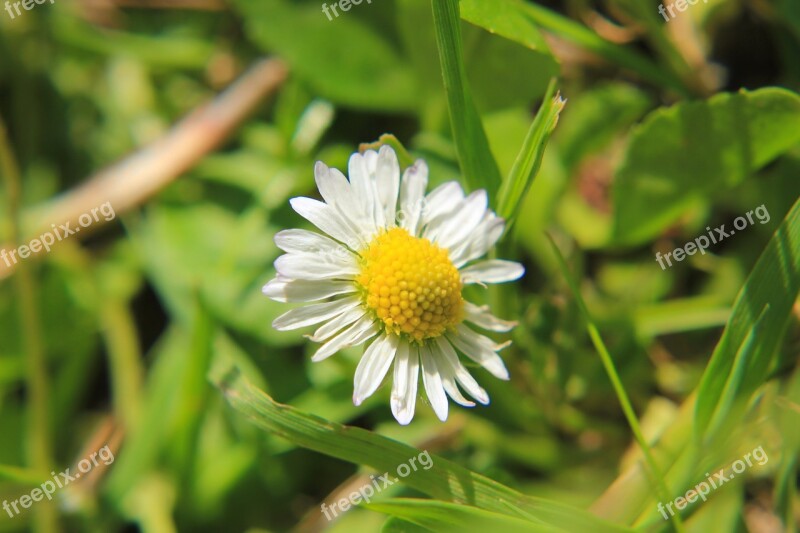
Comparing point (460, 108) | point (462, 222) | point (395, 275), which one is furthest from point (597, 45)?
point (395, 275)

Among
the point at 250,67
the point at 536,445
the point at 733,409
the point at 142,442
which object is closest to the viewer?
the point at 733,409

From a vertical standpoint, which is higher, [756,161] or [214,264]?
[214,264]

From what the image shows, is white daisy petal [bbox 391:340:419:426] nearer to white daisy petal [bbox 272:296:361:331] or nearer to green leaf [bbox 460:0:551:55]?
white daisy petal [bbox 272:296:361:331]

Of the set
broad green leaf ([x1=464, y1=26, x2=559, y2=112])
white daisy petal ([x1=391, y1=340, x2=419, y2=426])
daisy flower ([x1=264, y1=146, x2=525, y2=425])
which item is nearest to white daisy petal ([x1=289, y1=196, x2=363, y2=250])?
daisy flower ([x1=264, y1=146, x2=525, y2=425])

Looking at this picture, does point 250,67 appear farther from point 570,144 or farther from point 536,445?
point 536,445

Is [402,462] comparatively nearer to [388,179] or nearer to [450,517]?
[450,517]

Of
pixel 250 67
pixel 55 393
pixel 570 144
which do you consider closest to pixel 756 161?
pixel 570 144

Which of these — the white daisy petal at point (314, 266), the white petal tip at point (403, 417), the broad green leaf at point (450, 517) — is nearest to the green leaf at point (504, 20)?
the white daisy petal at point (314, 266)

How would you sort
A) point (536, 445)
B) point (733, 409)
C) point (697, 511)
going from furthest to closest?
point (536, 445)
point (697, 511)
point (733, 409)
